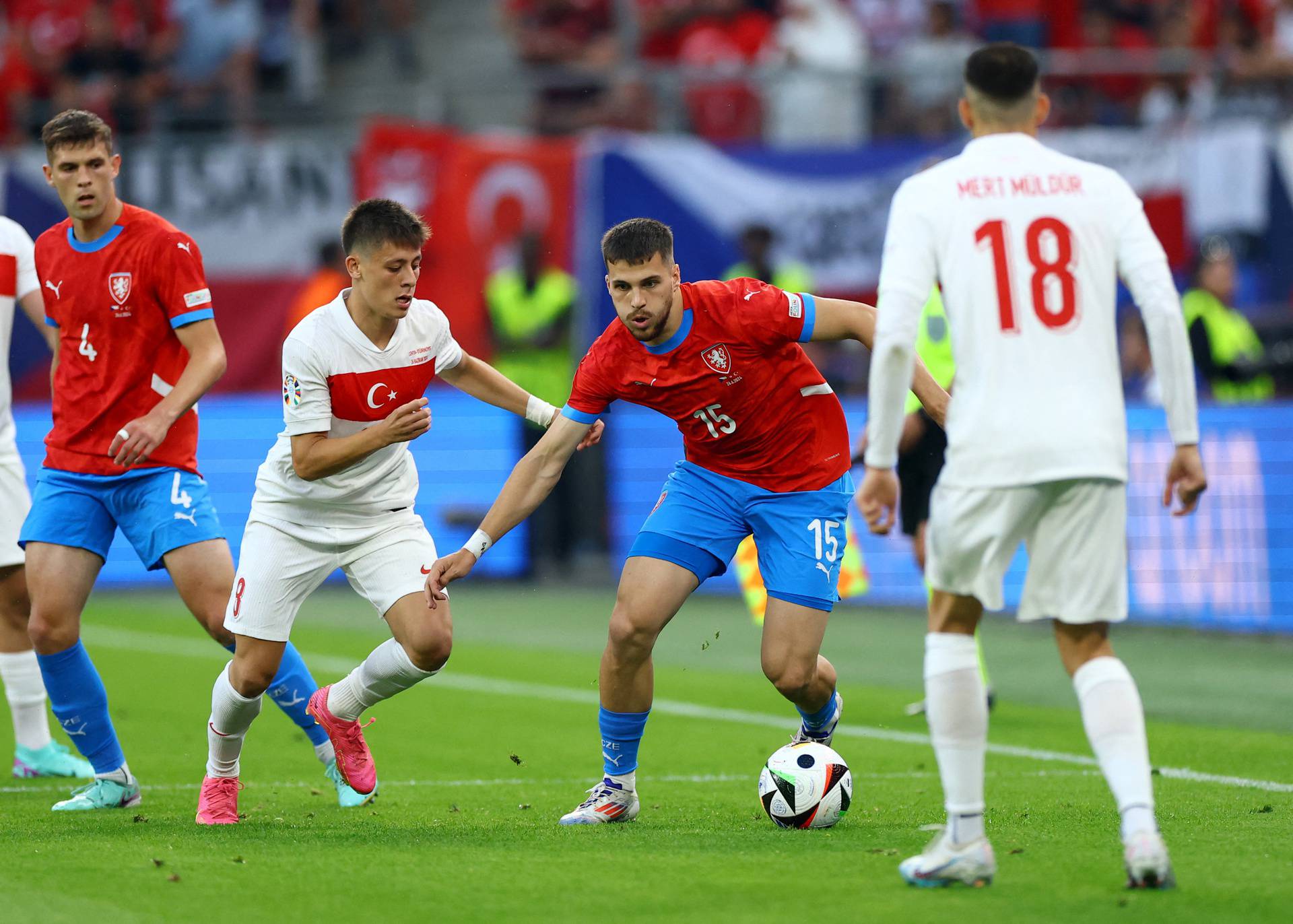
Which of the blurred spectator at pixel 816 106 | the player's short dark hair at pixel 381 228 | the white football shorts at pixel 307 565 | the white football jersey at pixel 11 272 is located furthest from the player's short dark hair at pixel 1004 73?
the blurred spectator at pixel 816 106

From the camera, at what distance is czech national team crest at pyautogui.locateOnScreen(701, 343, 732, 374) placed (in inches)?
252

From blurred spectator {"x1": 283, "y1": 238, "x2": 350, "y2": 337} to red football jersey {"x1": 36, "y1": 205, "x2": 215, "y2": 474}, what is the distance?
28.8ft

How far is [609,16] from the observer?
1925cm

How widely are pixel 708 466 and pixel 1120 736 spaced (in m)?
2.32

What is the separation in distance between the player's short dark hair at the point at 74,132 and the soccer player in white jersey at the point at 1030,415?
326 centimetres

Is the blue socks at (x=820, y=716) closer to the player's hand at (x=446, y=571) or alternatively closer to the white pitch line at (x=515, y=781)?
the white pitch line at (x=515, y=781)

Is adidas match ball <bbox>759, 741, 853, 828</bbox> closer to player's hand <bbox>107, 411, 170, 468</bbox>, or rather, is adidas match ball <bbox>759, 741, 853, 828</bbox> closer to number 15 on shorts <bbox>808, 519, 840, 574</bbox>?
number 15 on shorts <bbox>808, 519, 840, 574</bbox>

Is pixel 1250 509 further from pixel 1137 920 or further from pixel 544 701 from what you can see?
pixel 1137 920

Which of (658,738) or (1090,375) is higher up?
(1090,375)

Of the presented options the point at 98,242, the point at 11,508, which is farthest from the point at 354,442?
the point at 11,508

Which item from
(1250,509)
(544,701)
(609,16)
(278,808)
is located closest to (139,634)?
(544,701)

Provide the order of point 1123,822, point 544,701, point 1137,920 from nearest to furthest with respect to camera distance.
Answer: point 1137,920
point 1123,822
point 544,701

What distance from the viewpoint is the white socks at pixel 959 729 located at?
4.90 meters

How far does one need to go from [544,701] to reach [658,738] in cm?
144
